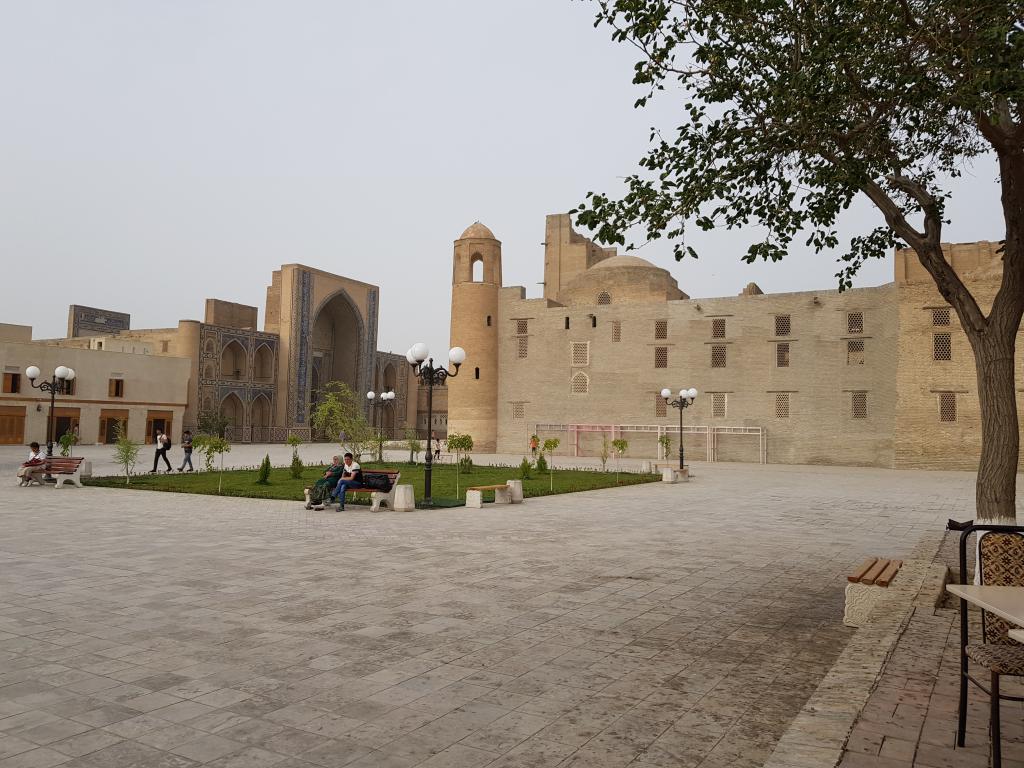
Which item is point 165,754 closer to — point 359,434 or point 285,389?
point 359,434

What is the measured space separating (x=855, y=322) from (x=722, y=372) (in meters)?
6.38

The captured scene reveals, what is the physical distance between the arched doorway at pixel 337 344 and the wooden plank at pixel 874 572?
50061mm

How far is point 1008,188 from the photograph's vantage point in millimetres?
6988

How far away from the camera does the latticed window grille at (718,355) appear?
36.7 meters

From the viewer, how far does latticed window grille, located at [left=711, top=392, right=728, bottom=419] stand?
119 feet

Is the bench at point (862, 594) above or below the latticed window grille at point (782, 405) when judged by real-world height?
below

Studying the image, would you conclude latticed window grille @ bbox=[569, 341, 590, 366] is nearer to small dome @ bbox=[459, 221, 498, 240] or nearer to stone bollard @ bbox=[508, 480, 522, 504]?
small dome @ bbox=[459, 221, 498, 240]

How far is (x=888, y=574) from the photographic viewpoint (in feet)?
19.7

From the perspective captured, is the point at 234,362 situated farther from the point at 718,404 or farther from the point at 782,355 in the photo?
the point at 782,355

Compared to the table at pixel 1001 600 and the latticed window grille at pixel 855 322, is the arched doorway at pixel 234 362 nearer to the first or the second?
the latticed window grille at pixel 855 322

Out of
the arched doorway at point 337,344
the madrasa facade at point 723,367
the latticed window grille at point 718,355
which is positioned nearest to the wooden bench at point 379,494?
the madrasa facade at point 723,367

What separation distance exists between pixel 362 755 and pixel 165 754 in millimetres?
913

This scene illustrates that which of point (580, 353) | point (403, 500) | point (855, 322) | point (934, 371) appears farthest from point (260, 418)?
point (403, 500)

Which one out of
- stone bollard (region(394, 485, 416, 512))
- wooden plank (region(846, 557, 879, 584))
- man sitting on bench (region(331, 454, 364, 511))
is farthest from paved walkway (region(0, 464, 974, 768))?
stone bollard (region(394, 485, 416, 512))
